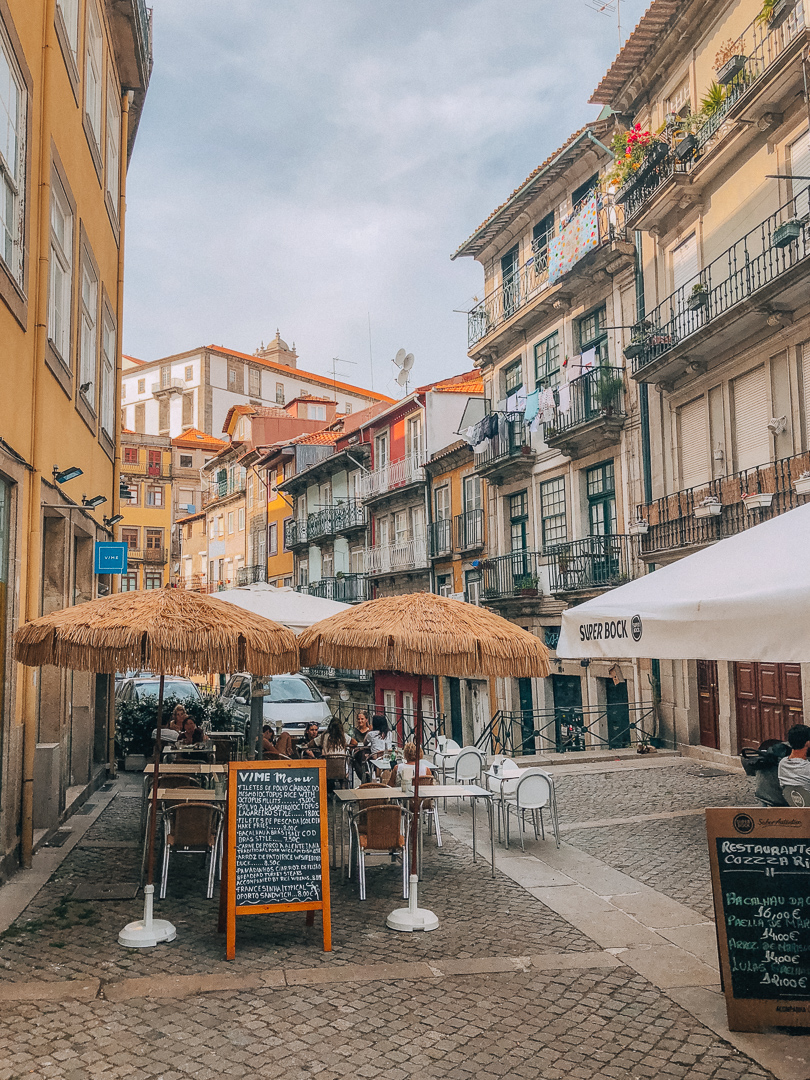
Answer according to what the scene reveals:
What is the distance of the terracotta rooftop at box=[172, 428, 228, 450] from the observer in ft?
200

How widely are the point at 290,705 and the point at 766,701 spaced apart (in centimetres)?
863

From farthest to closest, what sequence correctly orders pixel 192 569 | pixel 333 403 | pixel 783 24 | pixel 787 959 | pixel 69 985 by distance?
pixel 192 569 < pixel 333 403 < pixel 783 24 < pixel 69 985 < pixel 787 959

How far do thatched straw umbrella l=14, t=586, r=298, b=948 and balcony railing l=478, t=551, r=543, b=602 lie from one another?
16.3 m

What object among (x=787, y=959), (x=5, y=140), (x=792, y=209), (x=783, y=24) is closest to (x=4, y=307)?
(x=5, y=140)

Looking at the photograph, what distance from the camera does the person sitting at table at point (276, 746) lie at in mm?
10516

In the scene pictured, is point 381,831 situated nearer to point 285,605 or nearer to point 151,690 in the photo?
point 285,605

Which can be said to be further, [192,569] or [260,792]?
[192,569]

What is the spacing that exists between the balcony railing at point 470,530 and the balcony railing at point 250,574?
69.3 ft

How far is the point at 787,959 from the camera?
4.76m

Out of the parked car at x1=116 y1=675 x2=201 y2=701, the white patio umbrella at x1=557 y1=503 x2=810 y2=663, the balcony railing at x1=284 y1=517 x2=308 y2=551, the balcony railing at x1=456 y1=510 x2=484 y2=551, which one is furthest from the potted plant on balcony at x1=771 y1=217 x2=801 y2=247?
the balcony railing at x1=284 y1=517 x2=308 y2=551

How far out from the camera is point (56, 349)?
32.8 ft

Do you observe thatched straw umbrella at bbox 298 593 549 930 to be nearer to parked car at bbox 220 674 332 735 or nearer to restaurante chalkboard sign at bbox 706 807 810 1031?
restaurante chalkboard sign at bbox 706 807 810 1031

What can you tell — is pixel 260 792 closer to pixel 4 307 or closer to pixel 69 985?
pixel 69 985

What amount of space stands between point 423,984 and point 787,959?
213cm
